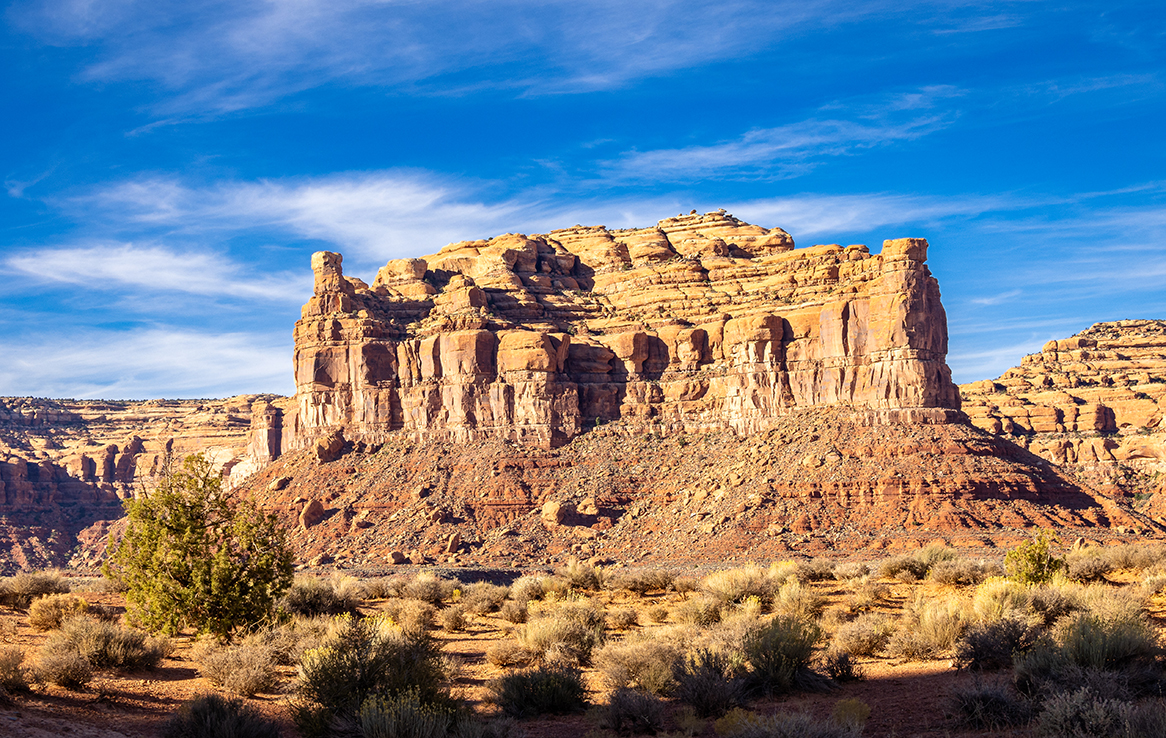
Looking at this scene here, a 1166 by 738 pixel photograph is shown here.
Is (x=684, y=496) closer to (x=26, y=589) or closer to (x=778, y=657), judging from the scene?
(x=26, y=589)

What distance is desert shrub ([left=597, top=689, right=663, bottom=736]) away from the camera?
14133mm

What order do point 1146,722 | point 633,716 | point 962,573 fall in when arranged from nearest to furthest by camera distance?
point 1146,722 < point 633,716 < point 962,573

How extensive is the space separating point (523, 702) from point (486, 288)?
302 ft

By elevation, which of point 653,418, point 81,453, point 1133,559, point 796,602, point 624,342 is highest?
point 624,342

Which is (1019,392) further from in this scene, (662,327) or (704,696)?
(704,696)

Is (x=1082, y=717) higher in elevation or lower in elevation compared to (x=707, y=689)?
higher

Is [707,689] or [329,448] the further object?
[329,448]

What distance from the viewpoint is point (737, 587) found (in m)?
27.5

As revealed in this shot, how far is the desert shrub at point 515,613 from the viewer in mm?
27031

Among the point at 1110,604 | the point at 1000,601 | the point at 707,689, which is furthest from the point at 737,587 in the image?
the point at 707,689

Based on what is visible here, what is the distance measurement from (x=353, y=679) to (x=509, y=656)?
242 inches

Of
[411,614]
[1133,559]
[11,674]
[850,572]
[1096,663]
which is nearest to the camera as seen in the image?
[1096,663]

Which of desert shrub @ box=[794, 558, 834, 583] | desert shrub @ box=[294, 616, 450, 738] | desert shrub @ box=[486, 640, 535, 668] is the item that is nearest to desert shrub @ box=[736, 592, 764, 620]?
desert shrub @ box=[486, 640, 535, 668]

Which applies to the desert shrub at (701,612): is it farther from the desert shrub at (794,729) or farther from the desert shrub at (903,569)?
the desert shrub at (794,729)
